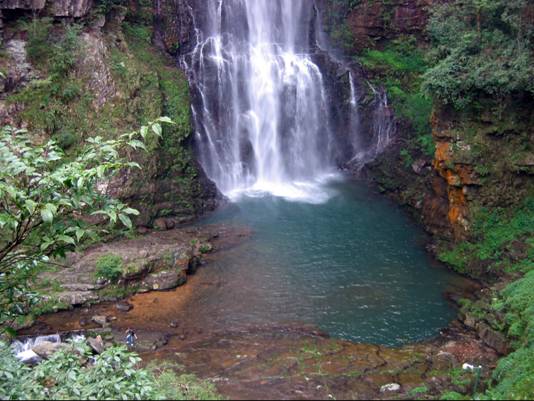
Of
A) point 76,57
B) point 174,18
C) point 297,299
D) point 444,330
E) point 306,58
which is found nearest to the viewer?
point 444,330

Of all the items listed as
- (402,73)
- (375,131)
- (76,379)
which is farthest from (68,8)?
(76,379)

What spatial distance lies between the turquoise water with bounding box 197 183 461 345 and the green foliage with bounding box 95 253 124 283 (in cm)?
282

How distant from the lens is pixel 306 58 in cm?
2627

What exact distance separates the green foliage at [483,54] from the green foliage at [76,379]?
1411 cm

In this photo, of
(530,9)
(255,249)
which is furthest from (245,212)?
(530,9)

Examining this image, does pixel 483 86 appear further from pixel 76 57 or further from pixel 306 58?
pixel 76 57

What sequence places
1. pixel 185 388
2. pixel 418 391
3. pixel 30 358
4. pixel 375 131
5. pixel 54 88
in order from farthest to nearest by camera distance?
pixel 375 131
pixel 54 88
pixel 30 358
pixel 418 391
pixel 185 388

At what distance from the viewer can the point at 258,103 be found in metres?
25.1

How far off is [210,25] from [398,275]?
14736mm

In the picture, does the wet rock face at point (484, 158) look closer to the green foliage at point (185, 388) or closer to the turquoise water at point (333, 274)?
the turquoise water at point (333, 274)

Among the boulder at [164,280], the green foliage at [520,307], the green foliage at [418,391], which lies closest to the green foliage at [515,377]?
the green foliage at [520,307]

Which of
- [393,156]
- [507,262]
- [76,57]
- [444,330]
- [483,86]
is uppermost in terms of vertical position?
[76,57]

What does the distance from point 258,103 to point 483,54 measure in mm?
10490

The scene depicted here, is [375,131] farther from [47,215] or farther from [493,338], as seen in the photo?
[47,215]
